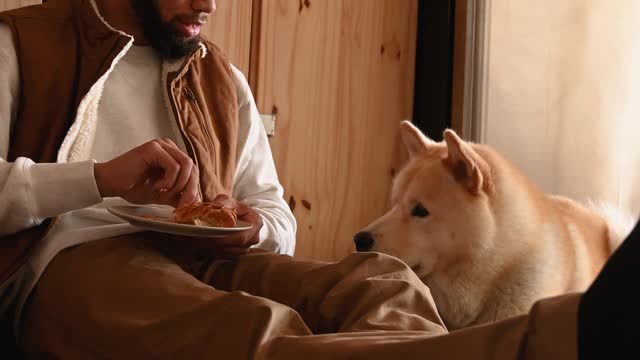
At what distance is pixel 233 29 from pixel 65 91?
3.29 ft

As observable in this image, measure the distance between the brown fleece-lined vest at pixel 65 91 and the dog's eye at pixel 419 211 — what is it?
16.4 inches

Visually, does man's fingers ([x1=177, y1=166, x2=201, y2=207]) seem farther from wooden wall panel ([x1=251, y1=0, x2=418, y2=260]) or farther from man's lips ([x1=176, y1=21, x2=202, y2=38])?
wooden wall panel ([x1=251, y1=0, x2=418, y2=260])

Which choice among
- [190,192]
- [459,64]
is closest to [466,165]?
[190,192]

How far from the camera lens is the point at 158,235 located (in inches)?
42.6

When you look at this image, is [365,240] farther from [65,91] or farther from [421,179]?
[65,91]

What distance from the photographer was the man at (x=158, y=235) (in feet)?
2.32

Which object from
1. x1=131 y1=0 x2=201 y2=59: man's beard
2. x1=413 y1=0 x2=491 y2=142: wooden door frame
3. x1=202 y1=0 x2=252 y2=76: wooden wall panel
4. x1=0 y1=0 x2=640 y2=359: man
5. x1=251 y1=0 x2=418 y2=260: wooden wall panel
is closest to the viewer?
x1=0 y1=0 x2=640 y2=359: man

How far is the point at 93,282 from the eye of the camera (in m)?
0.93

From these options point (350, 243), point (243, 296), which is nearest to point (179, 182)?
point (243, 296)

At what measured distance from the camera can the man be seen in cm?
71

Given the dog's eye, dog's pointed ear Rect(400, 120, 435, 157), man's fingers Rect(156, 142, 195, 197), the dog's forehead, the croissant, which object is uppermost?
man's fingers Rect(156, 142, 195, 197)

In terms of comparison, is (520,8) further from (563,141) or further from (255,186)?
(255,186)

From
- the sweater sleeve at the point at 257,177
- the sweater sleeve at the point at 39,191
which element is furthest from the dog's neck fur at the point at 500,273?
the sweater sleeve at the point at 39,191

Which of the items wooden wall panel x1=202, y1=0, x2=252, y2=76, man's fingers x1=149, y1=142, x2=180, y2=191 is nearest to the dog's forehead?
man's fingers x1=149, y1=142, x2=180, y2=191
